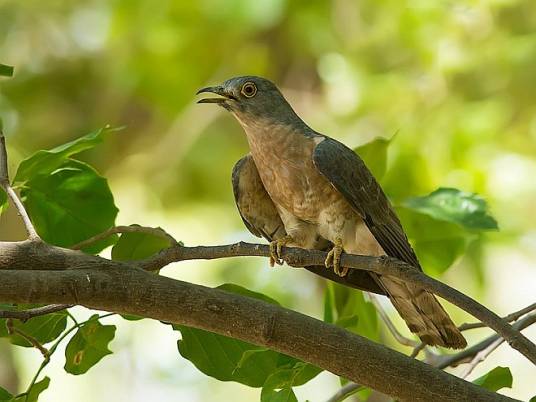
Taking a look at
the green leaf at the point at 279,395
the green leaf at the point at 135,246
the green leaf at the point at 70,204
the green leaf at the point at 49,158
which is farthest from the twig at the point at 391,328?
the green leaf at the point at 49,158

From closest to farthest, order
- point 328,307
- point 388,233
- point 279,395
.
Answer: point 279,395 → point 328,307 → point 388,233

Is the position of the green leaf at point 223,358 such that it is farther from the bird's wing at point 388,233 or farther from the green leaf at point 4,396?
the bird's wing at point 388,233

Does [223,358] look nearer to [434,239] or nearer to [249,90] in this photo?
[434,239]

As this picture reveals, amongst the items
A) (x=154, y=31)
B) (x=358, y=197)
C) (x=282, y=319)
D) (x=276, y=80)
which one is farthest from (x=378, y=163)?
(x=276, y=80)

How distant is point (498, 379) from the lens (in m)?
2.25

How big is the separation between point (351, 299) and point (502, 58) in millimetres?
2419

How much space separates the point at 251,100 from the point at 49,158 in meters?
1.29

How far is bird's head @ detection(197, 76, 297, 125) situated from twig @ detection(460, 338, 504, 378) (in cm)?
122

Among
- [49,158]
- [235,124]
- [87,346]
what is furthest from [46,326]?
[235,124]

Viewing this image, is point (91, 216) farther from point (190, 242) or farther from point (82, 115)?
point (82, 115)

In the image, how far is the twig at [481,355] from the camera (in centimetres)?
249

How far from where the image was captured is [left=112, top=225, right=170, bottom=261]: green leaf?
93.5 inches

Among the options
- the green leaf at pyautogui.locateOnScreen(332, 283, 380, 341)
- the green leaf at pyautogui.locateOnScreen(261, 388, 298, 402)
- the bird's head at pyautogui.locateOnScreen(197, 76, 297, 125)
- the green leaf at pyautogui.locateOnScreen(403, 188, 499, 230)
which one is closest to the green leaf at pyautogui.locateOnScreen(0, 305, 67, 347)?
the green leaf at pyautogui.locateOnScreen(261, 388, 298, 402)

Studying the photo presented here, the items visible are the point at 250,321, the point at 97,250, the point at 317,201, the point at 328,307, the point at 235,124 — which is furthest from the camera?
the point at 235,124
